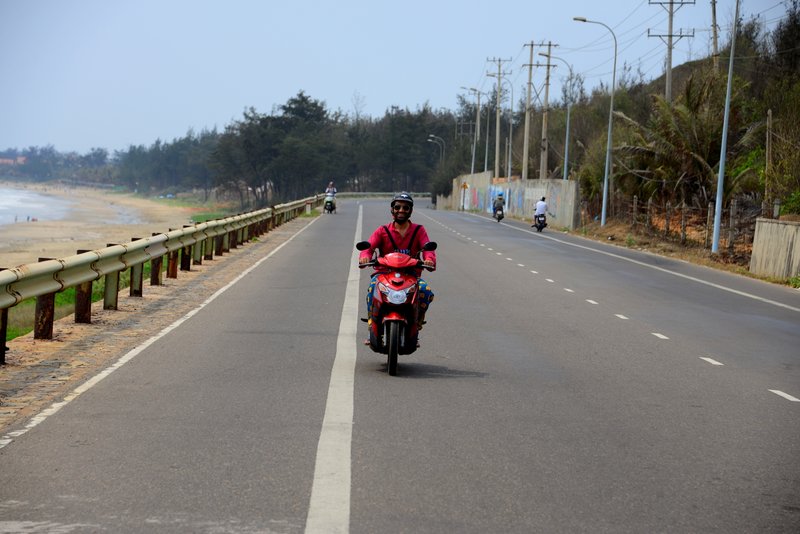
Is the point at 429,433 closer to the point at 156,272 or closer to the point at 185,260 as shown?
the point at 156,272

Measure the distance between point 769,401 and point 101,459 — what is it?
19.1 ft

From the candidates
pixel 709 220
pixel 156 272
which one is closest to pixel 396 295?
pixel 156 272

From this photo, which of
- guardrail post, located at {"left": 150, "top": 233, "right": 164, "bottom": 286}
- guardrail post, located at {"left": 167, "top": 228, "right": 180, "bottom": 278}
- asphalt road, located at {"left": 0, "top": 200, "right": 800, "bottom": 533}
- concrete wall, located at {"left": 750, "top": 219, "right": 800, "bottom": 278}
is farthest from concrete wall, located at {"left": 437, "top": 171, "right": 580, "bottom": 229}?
asphalt road, located at {"left": 0, "top": 200, "right": 800, "bottom": 533}

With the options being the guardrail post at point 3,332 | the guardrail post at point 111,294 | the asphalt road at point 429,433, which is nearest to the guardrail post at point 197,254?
the asphalt road at point 429,433

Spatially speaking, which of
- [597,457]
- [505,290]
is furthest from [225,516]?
[505,290]

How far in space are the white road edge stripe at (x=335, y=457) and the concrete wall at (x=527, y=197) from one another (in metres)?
47.7

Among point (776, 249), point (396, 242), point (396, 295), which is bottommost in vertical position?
point (776, 249)

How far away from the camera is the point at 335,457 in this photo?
721 cm

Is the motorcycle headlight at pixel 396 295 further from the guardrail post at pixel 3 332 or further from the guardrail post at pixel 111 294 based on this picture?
the guardrail post at pixel 111 294

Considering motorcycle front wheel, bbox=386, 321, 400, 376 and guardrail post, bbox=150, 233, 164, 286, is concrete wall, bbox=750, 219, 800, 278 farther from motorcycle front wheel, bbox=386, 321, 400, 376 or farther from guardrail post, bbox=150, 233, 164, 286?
motorcycle front wheel, bbox=386, 321, 400, 376

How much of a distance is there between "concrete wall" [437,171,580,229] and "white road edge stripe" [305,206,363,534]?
1877 inches

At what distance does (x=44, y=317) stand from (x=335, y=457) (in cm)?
653

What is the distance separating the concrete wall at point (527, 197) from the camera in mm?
58969

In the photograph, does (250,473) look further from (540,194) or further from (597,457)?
(540,194)
